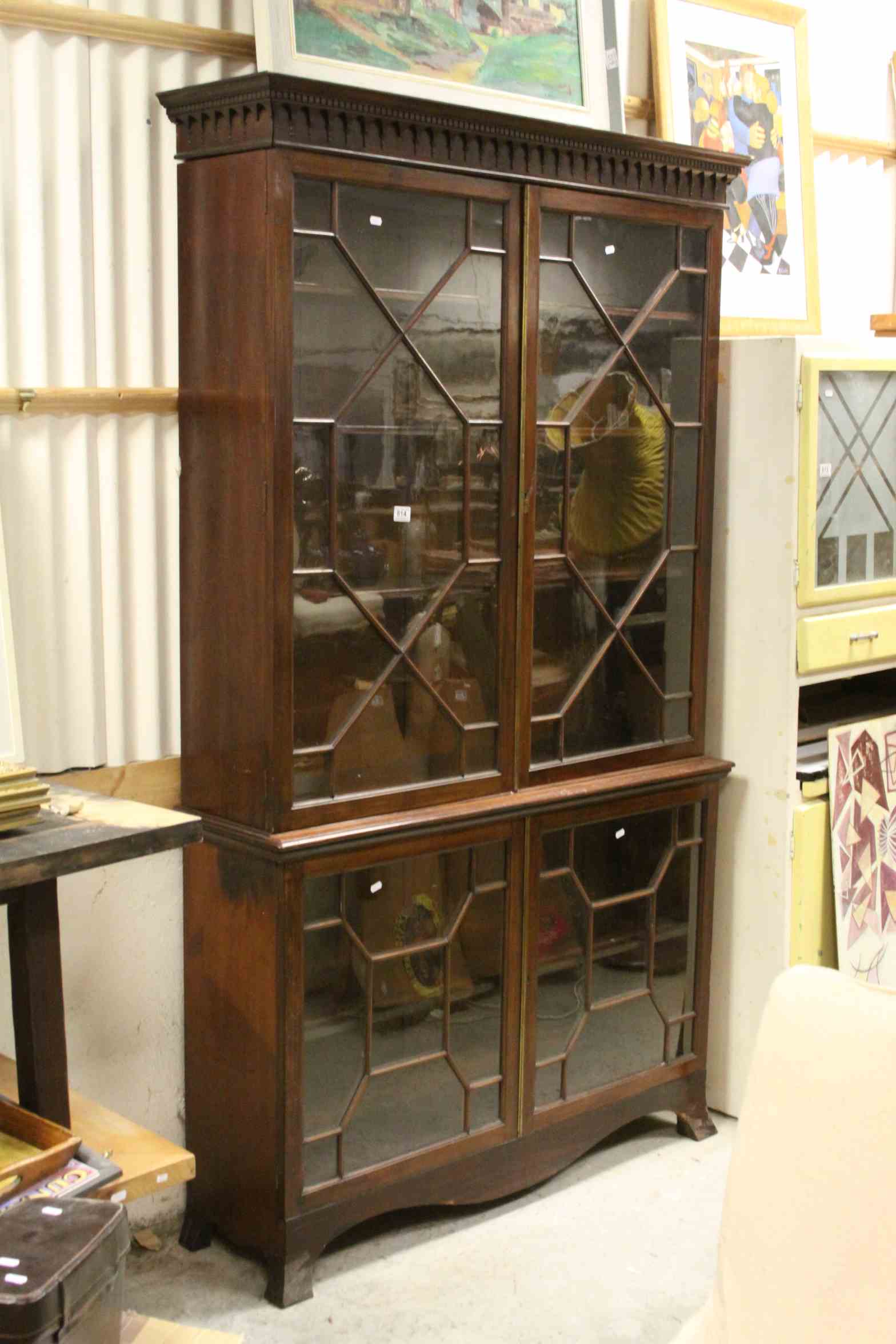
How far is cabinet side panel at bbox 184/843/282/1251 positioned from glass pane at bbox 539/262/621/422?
3.46 ft

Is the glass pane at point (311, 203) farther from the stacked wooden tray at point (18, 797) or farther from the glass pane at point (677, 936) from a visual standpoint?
the glass pane at point (677, 936)

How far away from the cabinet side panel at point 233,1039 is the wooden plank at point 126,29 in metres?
1.41

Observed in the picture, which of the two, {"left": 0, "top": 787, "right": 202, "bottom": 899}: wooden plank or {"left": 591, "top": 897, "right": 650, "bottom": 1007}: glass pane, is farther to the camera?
{"left": 591, "top": 897, "right": 650, "bottom": 1007}: glass pane

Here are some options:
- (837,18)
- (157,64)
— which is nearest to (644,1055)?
(157,64)

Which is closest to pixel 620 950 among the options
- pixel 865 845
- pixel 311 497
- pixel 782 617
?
pixel 865 845

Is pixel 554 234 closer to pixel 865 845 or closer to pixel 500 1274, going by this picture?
pixel 865 845

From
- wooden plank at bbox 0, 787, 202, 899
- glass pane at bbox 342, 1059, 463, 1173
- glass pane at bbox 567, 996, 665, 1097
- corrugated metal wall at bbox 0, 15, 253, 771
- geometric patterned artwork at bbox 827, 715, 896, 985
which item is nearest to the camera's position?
wooden plank at bbox 0, 787, 202, 899

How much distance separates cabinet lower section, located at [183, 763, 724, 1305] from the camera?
258 cm

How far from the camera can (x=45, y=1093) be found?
6.91 feet

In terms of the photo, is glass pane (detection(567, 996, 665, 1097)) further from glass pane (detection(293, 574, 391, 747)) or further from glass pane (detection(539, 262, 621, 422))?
glass pane (detection(539, 262, 621, 422))

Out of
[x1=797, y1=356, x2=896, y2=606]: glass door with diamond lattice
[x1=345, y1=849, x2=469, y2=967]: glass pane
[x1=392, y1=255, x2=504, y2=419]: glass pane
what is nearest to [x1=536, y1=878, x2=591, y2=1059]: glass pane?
[x1=345, y1=849, x2=469, y2=967]: glass pane

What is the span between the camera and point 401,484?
2631 millimetres

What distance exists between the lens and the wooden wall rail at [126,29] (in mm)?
2414

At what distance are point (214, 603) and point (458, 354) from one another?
2.07ft
